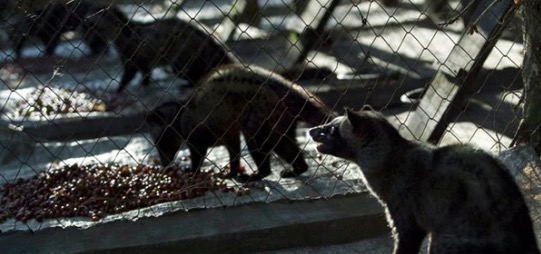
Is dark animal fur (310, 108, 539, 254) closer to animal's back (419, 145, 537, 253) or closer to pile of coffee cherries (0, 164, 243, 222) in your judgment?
animal's back (419, 145, 537, 253)

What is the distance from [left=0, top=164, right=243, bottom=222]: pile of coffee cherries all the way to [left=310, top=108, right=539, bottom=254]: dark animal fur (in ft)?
3.20

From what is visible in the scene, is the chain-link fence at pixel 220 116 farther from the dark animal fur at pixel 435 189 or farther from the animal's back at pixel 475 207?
the animal's back at pixel 475 207

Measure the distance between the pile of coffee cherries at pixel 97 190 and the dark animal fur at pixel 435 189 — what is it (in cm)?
97

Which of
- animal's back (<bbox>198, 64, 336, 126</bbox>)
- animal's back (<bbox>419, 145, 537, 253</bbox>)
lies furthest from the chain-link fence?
animal's back (<bbox>419, 145, 537, 253</bbox>)

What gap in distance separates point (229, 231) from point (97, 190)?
1.04 m

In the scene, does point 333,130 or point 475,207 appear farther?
point 333,130

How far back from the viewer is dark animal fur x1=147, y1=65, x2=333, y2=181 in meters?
6.41

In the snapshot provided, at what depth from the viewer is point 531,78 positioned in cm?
553

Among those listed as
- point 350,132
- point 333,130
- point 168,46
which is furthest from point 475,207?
point 168,46

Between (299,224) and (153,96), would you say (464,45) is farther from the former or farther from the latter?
(153,96)

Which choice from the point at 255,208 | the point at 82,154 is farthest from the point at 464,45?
the point at 82,154

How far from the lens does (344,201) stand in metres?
5.58

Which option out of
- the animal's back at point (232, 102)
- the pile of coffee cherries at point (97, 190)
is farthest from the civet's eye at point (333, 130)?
the animal's back at point (232, 102)

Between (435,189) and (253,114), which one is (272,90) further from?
(435,189)
